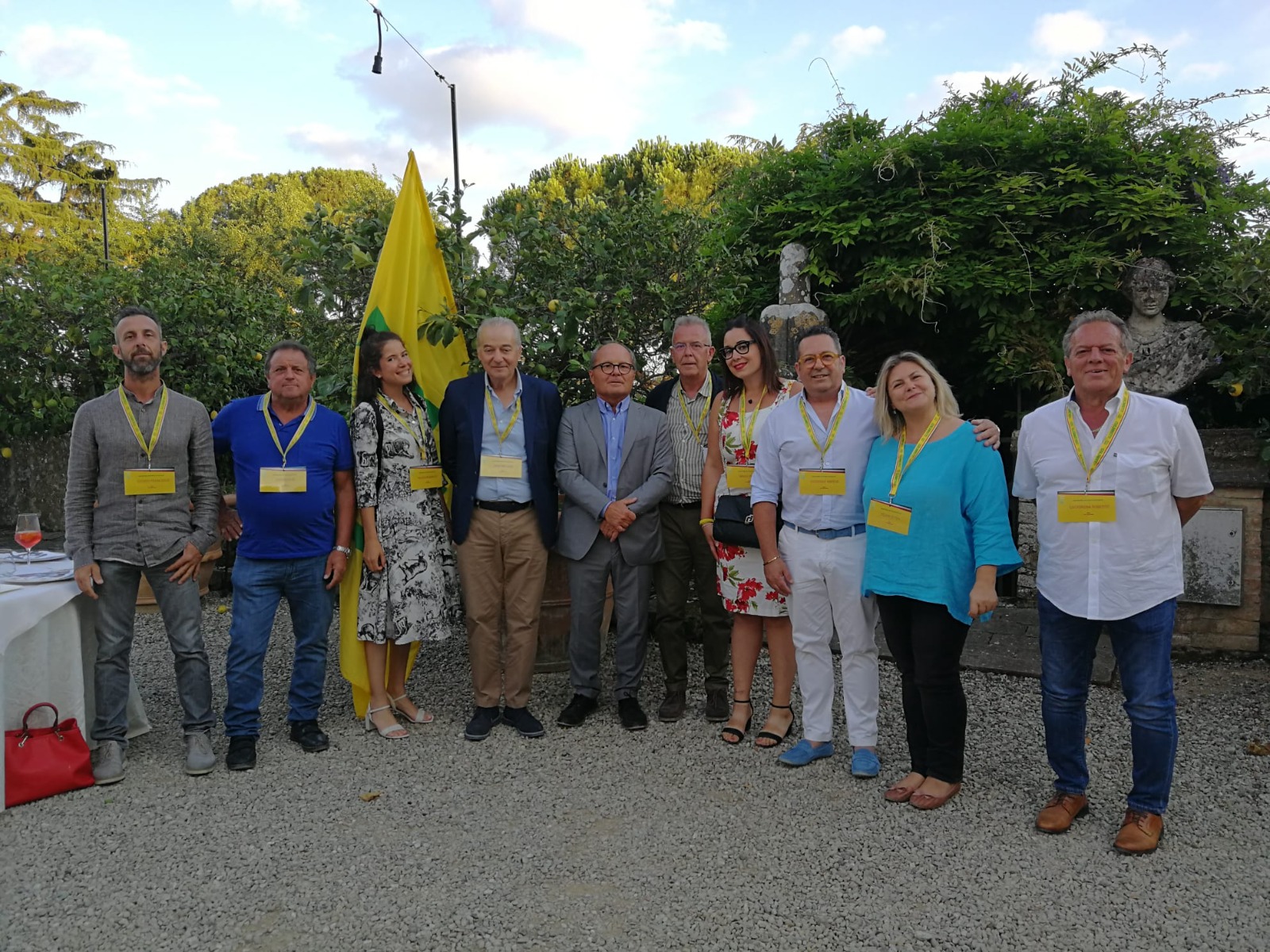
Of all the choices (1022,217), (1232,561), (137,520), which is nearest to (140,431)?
(137,520)

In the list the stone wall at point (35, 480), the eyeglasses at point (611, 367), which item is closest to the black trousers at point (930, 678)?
the eyeglasses at point (611, 367)

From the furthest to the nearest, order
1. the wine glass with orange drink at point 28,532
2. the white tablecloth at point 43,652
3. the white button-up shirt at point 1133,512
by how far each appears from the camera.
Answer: the wine glass with orange drink at point 28,532 < the white tablecloth at point 43,652 < the white button-up shirt at point 1133,512

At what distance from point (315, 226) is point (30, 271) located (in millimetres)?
5056

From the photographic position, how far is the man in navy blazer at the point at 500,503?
13.5ft

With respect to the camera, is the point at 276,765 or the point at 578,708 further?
the point at 578,708

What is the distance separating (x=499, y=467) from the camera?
4.11 metres

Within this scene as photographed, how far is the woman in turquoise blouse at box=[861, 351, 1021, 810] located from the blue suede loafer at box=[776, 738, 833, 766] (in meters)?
0.43

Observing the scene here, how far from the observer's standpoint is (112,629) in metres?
3.78

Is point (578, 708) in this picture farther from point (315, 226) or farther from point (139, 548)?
point (315, 226)

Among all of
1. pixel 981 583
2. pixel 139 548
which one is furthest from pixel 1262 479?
pixel 139 548

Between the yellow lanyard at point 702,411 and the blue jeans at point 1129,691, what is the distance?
1.73 m

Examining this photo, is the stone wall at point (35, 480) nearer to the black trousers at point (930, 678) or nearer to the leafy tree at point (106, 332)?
the leafy tree at point (106, 332)

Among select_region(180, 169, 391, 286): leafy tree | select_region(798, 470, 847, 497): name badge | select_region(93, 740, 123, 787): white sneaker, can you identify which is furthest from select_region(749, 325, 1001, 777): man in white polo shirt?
select_region(180, 169, 391, 286): leafy tree

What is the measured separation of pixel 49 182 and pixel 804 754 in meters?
28.5
